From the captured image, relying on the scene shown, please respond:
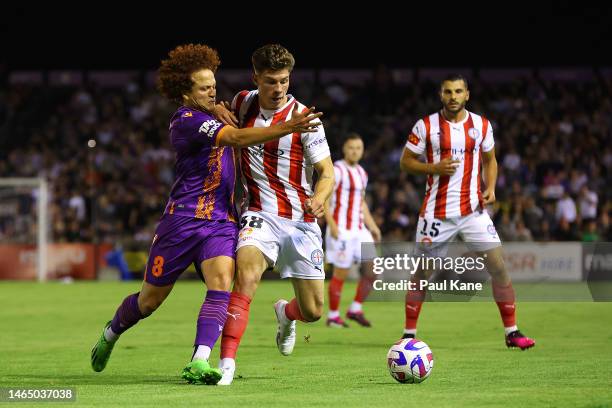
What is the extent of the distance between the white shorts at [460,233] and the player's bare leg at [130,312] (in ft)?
11.0

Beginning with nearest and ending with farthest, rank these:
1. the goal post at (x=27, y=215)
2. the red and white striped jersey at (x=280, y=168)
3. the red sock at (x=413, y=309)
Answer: the red and white striped jersey at (x=280, y=168), the red sock at (x=413, y=309), the goal post at (x=27, y=215)

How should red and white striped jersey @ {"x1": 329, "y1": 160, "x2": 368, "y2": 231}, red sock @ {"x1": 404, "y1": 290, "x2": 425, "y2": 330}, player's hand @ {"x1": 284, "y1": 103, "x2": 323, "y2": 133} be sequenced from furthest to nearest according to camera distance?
red and white striped jersey @ {"x1": 329, "y1": 160, "x2": 368, "y2": 231}
red sock @ {"x1": 404, "y1": 290, "x2": 425, "y2": 330}
player's hand @ {"x1": 284, "y1": 103, "x2": 323, "y2": 133}

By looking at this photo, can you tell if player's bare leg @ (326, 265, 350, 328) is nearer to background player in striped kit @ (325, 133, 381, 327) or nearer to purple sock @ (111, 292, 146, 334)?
background player in striped kit @ (325, 133, 381, 327)

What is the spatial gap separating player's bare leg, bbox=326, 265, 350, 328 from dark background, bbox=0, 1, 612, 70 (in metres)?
18.4

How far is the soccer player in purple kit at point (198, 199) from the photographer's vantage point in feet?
24.1

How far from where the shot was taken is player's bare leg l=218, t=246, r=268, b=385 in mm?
7312

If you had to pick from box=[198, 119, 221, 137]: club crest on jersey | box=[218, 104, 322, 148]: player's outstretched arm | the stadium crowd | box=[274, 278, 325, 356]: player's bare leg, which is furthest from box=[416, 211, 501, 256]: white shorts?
the stadium crowd

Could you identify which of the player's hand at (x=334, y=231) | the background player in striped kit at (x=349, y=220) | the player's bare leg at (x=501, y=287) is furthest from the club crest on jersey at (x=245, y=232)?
the player's hand at (x=334, y=231)

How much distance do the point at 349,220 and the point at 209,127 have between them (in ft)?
23.7

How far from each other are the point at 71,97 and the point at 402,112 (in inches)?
389

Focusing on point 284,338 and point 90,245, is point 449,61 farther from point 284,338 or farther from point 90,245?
point 284,338

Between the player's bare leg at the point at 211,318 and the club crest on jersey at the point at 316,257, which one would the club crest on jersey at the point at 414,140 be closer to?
the club crest on jersey at the point at 316,257

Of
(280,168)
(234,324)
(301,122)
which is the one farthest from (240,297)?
(301,122)

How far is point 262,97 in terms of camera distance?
26.0ft
